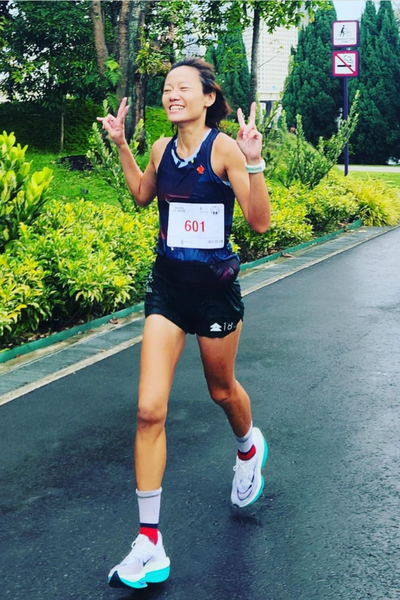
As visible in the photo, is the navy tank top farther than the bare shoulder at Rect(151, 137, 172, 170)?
No

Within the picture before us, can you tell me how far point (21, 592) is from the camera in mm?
3543

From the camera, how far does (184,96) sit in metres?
3.85

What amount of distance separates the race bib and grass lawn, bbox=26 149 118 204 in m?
12.6

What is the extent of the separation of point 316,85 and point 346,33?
16.2 metres

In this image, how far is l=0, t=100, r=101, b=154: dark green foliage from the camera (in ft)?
75.3

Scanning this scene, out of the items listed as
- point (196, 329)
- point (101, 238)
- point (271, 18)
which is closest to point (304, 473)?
point (196, 329)

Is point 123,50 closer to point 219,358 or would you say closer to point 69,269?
point 69,269

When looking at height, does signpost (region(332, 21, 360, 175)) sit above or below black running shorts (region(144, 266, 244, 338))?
above

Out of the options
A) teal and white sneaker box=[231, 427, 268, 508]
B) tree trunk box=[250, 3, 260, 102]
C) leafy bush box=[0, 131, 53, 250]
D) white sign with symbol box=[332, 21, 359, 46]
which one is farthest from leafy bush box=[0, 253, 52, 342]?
tree trunk box=[250, 3, 260, 102]

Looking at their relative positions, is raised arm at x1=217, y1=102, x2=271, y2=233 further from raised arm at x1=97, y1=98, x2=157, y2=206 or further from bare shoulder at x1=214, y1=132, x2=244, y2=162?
raised arm at x1=97, y1=98, x2=157, y2=206

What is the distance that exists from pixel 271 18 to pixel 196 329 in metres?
18.0

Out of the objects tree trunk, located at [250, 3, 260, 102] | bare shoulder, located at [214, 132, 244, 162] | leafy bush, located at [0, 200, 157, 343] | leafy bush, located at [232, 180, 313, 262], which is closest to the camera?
bare shoulder, located at [214, 132, 244, 162]

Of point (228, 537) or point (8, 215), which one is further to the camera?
point (8, 215)

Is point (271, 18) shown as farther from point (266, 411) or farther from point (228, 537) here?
point (228, 537)
